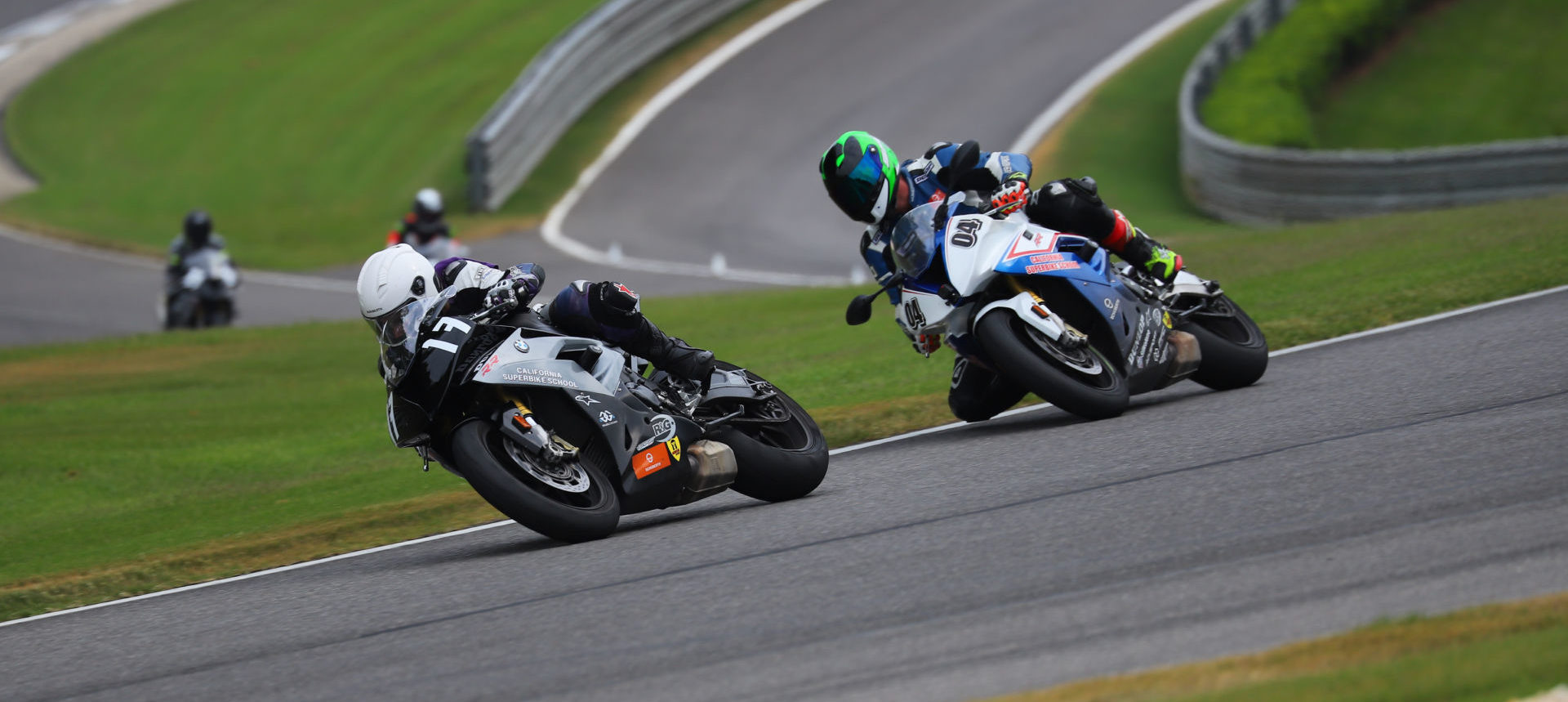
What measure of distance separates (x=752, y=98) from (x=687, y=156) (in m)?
2.36

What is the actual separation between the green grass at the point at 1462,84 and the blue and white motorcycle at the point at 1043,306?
15.9 meters

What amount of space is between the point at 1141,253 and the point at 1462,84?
1827cm

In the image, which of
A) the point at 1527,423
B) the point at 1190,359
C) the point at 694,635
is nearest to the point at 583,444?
the point at 694,635

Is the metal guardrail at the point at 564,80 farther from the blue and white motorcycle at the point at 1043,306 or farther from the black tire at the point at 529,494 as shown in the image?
the black tire at the point at 529,494

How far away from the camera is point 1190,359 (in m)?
8.92

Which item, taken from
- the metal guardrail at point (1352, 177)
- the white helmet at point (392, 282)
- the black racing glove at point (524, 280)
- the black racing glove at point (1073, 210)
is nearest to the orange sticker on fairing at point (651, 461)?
the black racing glove at point (524, 280)

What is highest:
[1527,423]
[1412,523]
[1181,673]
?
[1181,673]

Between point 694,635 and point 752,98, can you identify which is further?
point 752,98

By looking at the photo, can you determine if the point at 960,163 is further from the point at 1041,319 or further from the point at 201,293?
the point at 201,293

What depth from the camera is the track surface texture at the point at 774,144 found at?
22486mm

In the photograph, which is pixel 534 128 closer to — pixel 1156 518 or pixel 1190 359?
pixel 1190 359

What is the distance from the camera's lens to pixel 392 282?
7371 mm

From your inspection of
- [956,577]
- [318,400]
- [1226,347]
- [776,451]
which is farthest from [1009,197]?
[318,400]

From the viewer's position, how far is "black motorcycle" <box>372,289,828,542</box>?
23.5 ft
